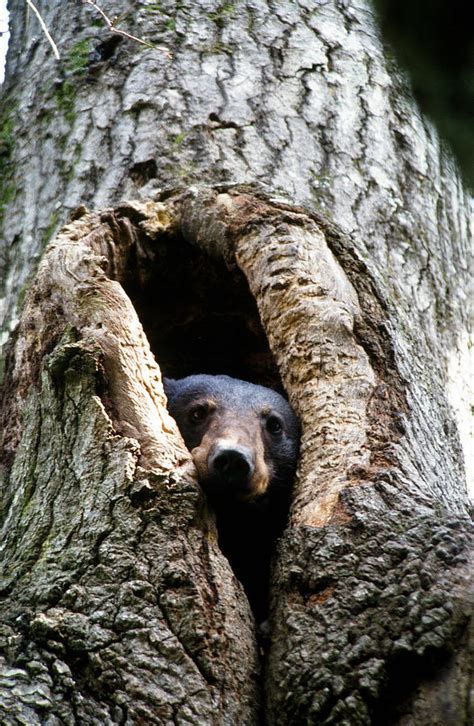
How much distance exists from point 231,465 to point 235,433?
1.20 ft

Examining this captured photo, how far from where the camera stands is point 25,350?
3.04 metres

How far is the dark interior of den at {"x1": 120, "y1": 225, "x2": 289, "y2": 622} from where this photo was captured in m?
3.23

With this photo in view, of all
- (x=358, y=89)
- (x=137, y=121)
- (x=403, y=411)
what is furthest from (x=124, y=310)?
(x=358, y=89)

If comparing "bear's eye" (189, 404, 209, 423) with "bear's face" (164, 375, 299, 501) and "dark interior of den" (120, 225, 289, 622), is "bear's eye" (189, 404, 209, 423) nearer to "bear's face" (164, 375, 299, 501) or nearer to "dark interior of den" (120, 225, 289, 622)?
"bear's face" (164, 375, 299, 501)

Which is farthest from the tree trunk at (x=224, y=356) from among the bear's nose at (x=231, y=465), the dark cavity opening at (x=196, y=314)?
the bear's nose at (x=231, y=465)

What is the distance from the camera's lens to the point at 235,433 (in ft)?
10.8

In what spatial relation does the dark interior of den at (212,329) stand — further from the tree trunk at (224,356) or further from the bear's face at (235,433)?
the bear's face at (235,433)

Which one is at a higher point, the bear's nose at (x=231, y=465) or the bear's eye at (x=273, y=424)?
the bear's nose at (x=231, y=465)

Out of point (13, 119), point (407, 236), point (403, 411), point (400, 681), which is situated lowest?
point (13, 119)

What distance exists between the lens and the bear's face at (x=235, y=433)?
2.94 meters

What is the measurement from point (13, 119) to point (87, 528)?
259 centimetres

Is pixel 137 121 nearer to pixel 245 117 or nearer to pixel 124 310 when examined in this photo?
pixel 245 117

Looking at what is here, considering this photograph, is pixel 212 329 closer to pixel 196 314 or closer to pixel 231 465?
pixel 196 314

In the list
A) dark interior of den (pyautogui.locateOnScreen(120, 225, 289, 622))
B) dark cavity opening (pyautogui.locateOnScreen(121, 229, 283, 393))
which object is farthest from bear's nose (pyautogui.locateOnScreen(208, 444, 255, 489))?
dark cavity opening (pyautogui.locateOnScreen(121, 229, 283, 393))
